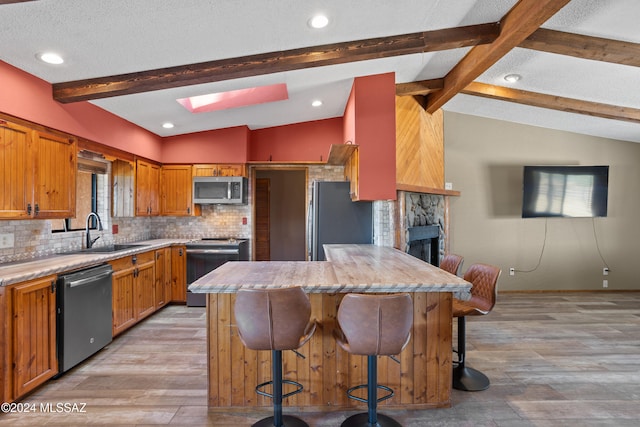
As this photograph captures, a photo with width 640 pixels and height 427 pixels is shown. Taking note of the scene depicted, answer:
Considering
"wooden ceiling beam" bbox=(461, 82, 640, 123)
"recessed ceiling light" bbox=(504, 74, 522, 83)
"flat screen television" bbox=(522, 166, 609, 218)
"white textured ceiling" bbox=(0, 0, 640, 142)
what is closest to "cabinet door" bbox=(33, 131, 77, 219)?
"white textured ceiling" bbox=(0, 0, 640, 142)

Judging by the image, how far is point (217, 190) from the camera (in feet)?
16.5

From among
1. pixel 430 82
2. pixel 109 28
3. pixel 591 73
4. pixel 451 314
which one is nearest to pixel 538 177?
pixel 591 73

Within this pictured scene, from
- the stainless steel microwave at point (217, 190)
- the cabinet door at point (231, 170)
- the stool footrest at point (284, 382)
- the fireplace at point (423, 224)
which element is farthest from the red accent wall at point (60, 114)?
the fireplace at point (423, 224)

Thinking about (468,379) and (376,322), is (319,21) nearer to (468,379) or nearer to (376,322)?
(376,322)

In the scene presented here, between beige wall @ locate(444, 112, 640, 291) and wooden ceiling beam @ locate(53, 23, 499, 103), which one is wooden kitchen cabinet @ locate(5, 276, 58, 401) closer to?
wooden ceiling beam @ locate(53, 23, 499, 103)

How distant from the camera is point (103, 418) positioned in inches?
85.9

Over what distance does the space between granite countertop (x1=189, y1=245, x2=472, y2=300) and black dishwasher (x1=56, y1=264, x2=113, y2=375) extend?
1.25 m

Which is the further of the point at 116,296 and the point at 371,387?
the point at 116,296

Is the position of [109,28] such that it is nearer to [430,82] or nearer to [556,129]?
[430,82]

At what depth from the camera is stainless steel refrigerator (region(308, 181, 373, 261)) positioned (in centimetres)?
411

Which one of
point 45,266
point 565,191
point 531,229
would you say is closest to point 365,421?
point 45,266

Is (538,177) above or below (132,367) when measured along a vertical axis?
above

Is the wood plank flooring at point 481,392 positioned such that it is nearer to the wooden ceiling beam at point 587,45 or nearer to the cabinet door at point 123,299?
the cabinet door at point 123,299

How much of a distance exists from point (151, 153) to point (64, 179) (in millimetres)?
1826
